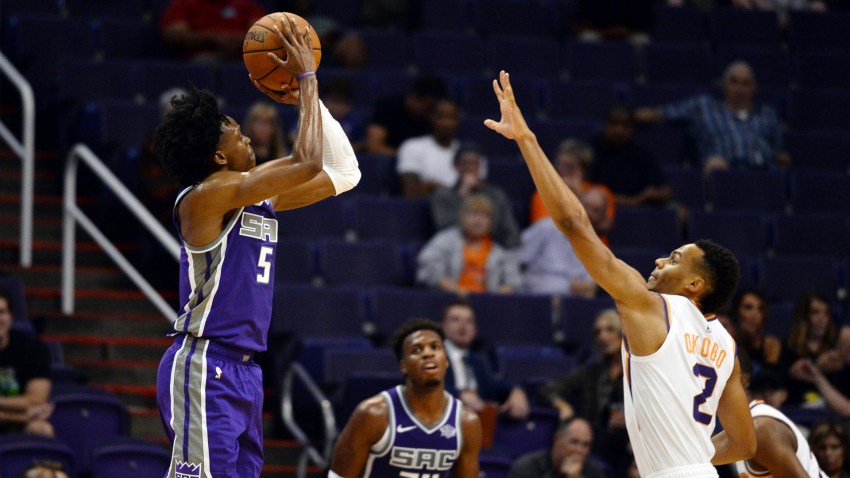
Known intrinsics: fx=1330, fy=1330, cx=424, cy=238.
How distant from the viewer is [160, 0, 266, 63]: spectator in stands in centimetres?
1097

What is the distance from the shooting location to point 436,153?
416 inches

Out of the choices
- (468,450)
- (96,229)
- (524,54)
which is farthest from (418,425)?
(524,54)

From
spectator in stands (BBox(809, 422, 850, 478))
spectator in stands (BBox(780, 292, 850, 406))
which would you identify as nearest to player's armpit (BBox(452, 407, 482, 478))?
spectator in stands (BBox(809, 422, 850, 478))

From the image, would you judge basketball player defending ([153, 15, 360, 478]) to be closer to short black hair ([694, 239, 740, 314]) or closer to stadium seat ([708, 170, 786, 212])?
short black hair ([694, 239, 740, 314])

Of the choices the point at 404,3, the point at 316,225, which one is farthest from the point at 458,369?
the point at 404,3

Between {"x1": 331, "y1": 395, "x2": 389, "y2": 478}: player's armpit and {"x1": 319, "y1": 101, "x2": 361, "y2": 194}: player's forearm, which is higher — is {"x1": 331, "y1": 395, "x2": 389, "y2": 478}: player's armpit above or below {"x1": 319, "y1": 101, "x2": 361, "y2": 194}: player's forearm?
below

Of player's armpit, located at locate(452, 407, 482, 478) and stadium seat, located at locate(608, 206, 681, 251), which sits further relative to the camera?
stadium seat, located at locate(608, 206, 681, 251)

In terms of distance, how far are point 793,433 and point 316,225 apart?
4870 mm

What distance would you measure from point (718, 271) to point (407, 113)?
6.19 meters

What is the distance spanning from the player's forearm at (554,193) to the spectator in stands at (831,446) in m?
3.16

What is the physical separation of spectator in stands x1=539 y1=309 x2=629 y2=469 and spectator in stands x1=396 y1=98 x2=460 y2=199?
237 cm

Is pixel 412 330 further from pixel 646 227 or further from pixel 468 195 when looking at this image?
pixel 646 227

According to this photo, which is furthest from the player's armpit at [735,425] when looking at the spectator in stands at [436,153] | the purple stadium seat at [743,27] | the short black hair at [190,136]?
the purple stadium seat at [743,27]

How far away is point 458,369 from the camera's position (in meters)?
8.59
